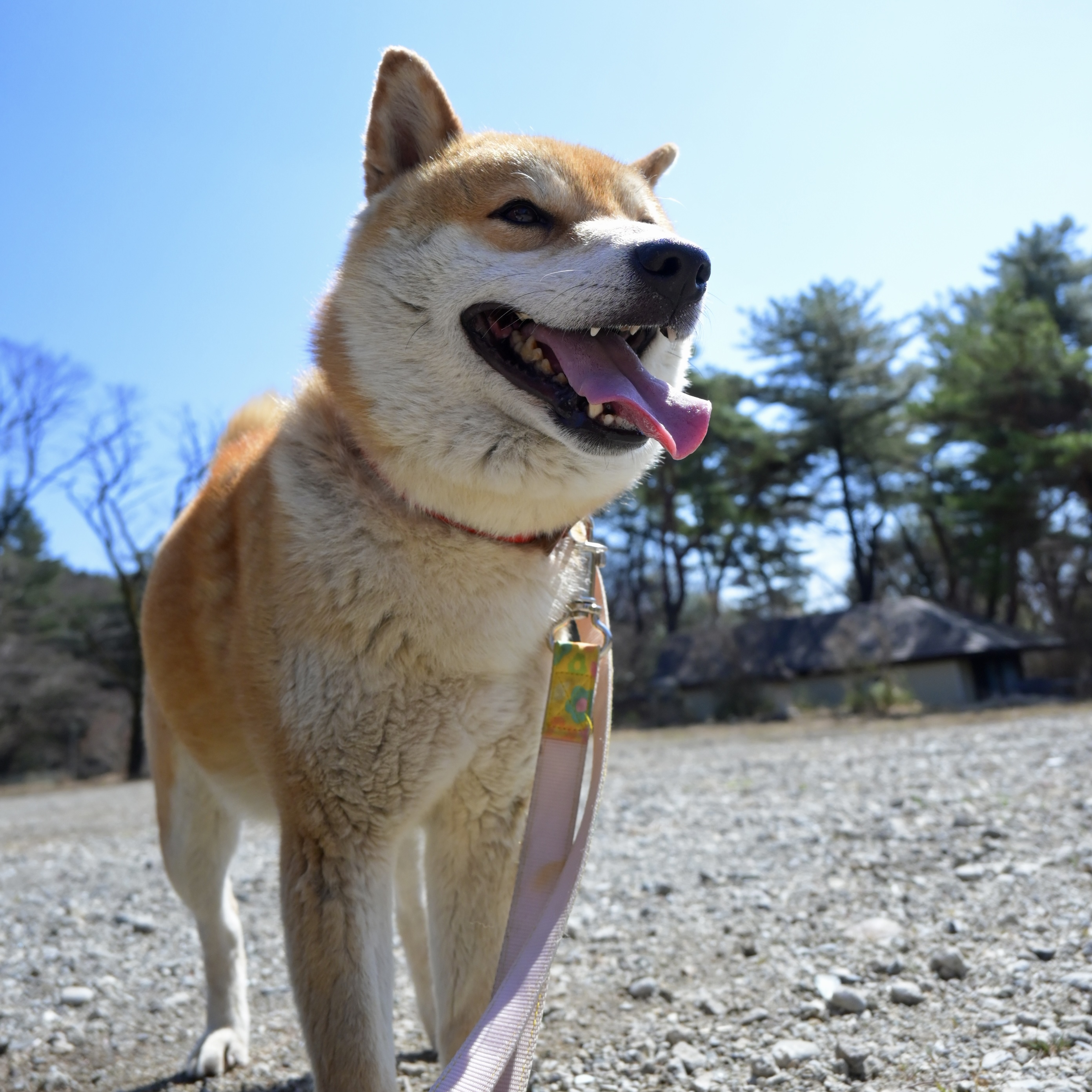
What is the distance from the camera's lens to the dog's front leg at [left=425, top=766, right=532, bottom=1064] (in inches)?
87.0

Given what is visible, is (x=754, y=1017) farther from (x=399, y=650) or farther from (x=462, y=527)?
(x=462, y=527)

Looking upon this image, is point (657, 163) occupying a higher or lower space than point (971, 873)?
higher

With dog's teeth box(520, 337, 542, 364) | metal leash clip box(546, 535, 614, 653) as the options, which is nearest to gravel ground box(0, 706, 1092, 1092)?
metal leash clip box(546, 535, 614, 653)

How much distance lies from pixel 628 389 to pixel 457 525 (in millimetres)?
527

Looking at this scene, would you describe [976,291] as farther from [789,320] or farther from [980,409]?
A: [980,409]

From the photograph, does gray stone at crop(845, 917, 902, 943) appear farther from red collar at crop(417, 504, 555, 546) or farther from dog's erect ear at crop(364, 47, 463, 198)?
dog's erect ear at crop(364, 47, 463, 198)

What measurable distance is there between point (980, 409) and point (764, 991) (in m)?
26.6

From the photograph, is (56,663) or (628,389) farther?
(56,663)

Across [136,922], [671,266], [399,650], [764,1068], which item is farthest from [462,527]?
[136,922]

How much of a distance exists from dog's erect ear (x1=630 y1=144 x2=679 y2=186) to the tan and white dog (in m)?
0.52

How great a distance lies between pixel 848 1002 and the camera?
2.64 metres

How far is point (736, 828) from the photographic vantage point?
6.09 m

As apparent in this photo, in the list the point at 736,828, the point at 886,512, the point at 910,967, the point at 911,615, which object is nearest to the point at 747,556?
the point at 886,512

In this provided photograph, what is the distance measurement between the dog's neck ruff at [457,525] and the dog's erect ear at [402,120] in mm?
909
